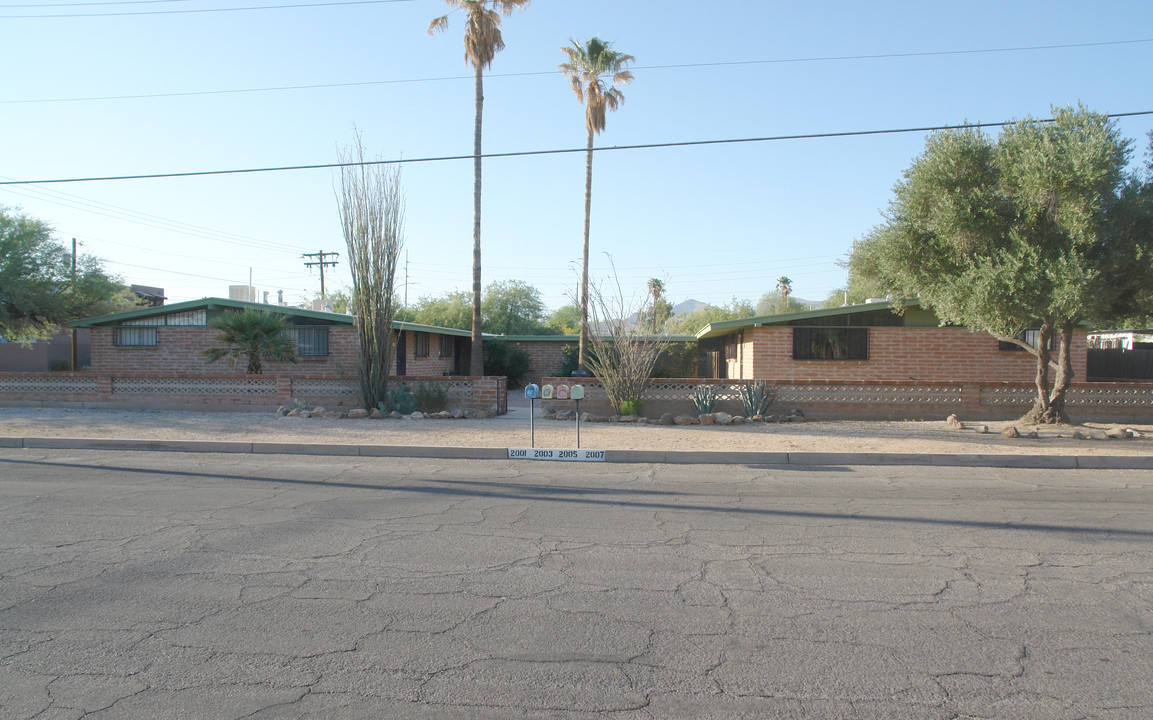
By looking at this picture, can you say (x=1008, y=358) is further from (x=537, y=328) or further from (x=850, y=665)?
(x=537, y=328)

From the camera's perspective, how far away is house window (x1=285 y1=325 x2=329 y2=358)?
23.2 m

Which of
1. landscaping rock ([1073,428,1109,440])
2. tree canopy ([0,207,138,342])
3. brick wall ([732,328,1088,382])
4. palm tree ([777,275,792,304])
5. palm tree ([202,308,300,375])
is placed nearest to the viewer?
landscaping rock ([1073,428,1109,440])

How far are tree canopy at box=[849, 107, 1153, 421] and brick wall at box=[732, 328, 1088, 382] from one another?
506 cm

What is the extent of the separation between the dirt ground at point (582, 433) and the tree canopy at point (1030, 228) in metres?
2.26

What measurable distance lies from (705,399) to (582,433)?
3.36 m

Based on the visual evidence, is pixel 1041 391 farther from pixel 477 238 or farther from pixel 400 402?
pixel 477 238

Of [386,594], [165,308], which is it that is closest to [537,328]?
[165,308]

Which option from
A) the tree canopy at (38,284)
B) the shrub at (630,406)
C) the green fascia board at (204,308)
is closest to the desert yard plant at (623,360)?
the shrub at (630,406)

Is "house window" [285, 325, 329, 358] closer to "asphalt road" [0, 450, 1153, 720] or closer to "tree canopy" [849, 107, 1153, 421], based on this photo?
"asphalt road" [0, 450, 1153, 720]

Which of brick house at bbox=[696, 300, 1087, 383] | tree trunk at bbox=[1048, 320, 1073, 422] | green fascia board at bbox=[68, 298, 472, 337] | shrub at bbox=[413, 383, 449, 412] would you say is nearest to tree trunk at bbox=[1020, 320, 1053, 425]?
tree trunk at bbox=[1048, 320, 1073, 422]

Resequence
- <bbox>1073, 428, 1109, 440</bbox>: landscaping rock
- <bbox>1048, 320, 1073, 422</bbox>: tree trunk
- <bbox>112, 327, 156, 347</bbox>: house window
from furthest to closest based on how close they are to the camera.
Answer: <bbox>112, 327, 156, 347</bbox>: house window < <bbox>1048, 320, 1073, 422</bbox>: tree trunk < <bbox>1073, 428, 1109, 440</bbox>: landscaping rock

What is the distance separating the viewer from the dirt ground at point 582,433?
12133 millimetres

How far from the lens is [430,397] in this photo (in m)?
17.4

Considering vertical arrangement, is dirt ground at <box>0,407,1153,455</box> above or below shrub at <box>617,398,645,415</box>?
below
